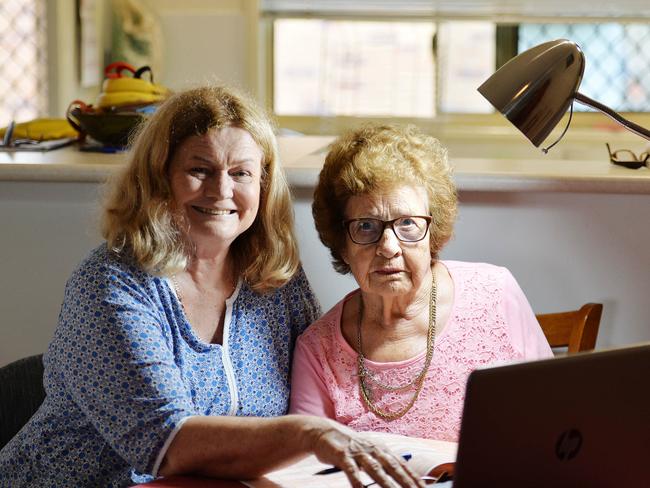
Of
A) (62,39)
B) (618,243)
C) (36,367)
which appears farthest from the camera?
(62,39)

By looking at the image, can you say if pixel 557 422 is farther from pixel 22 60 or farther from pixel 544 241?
pixel 22 60

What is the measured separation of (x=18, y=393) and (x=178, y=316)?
0.37m

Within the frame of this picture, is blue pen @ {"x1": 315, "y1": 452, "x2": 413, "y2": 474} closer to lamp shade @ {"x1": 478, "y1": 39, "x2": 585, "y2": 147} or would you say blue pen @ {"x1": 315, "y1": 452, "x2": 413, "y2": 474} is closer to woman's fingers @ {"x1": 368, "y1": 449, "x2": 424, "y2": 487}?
woman's fingers @ {"x1": 368, "y1": 449, "x2": 424, "y2": 487}

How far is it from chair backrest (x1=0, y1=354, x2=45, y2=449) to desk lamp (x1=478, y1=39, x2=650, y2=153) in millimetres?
930

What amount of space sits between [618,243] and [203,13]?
2.68 metres

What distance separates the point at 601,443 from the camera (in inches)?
42.8

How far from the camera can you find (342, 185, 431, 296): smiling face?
1.68m

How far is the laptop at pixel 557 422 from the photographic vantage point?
3.31 feet

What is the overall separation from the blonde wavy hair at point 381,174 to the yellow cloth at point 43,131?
114cm

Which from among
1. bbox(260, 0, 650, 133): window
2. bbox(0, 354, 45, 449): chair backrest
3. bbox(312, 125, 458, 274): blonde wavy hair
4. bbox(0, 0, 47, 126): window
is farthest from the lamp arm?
bbox(0, 0, 47, 126): window

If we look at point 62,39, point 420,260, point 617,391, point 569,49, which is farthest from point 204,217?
point 62,39

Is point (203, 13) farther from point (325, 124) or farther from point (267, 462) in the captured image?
point (267, 462)

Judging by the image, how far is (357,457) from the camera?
4.04ft

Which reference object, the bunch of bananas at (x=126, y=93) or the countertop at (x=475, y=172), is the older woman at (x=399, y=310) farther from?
the bunch of bananas at (x=126, y=93)
